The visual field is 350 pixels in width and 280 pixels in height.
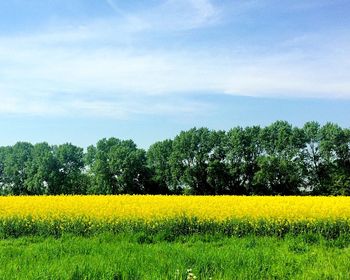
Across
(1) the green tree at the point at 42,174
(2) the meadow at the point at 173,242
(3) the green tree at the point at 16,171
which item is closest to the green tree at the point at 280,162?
(1) the green tree at the point at 42,174

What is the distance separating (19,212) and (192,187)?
46.3 metres

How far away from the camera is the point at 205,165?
217 feet

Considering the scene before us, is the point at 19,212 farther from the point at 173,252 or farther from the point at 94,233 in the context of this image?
the point at 173,252

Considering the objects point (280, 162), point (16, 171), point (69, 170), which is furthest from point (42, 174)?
point (280, 162)

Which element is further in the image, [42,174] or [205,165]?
[42,174]

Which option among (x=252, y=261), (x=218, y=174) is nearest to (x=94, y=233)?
(x=252, y=261)

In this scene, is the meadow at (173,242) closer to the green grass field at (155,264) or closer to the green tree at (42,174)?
the green grass field at (155,264)

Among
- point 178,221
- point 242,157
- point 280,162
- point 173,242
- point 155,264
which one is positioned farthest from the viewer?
point 242,157

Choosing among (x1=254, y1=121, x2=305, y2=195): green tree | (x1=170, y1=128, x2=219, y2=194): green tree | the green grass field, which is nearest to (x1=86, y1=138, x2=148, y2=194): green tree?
(x1=170, y1=128, x2=219, y2=194): green tree

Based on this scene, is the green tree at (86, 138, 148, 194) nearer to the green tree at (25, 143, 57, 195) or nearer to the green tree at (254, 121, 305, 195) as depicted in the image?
the green tree at (25, 143, 57, 195)

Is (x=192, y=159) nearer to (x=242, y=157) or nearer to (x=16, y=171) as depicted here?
(x=242, y=157)

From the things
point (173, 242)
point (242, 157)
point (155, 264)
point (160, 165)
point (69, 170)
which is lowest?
point (173, 242)

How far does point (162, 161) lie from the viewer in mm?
68812

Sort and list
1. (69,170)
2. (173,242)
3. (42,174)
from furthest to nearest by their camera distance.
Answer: (69,170)
(42,174)
(173,242)
